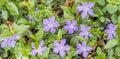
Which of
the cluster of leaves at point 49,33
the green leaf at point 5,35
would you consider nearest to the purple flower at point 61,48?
the cluster of leaves at point 49,33

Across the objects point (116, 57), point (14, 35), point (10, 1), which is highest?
point (10, 1)

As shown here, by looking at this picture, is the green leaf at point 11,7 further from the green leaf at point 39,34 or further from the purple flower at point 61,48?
the purple flower at point 61,48

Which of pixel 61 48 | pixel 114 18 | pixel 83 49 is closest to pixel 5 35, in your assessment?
pixel 61 48

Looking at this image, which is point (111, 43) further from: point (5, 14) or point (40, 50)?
point (5, 14)

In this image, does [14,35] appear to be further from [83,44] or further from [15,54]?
[83,44]

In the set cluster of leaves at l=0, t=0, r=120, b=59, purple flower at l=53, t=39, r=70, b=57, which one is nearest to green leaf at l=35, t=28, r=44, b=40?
cluster of leaves at l=0, t=0, r=120, b=59

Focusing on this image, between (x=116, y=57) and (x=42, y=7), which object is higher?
(x=42, y=7)

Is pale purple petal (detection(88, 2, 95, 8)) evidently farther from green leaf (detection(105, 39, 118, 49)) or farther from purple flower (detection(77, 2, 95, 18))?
green leaf (detection(105, 39, 118, 49))

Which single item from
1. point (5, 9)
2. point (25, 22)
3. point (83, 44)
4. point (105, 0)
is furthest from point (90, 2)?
point (5, 9)
